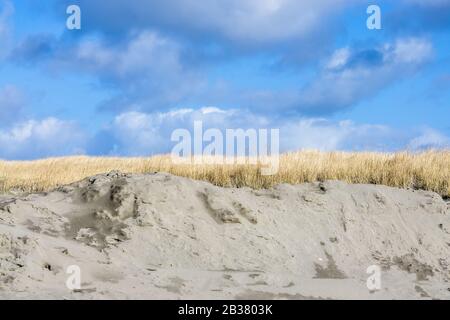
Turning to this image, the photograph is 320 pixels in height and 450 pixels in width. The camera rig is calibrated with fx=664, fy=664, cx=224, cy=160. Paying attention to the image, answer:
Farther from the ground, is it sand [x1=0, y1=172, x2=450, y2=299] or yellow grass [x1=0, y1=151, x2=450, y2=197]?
yellow grass [x1=0, y1=151, x2=450, y2=197]

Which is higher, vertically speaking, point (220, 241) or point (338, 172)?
point (338, 172)

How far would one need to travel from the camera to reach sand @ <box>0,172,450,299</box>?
355 inches

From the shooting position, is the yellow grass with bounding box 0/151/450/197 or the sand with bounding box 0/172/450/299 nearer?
the sand with bounding box 0/172/450/299

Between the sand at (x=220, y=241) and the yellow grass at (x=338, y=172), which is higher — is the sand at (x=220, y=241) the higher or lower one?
the lower one

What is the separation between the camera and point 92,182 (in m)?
12.6

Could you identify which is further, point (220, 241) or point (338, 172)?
point (338, 172)

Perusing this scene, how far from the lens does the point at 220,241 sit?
1117 cm

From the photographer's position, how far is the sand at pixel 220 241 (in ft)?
29.6

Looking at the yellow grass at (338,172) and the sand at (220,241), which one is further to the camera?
the yellow grass at (338,172)
